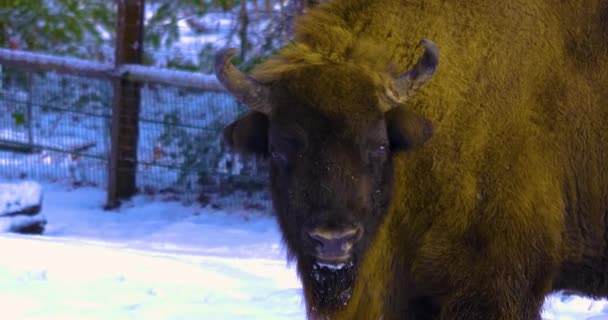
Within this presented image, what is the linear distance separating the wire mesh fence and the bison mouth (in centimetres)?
465

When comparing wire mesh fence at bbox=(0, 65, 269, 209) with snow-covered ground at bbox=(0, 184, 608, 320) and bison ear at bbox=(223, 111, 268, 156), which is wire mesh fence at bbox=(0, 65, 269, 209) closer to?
snow-covered ground at bbox=(0, 184, 608, 320)

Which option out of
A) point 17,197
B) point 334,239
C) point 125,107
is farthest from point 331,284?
point 125,107

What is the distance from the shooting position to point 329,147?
4.49 meters

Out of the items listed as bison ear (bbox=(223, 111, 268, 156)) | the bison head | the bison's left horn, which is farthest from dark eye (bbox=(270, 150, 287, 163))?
the bison's left horn

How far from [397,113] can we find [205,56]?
6742 millimetres

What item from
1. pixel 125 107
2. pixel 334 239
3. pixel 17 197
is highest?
pixel 334 239

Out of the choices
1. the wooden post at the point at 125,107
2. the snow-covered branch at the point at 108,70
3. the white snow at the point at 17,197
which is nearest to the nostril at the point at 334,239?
the snow-covered branch at the point at 108,70

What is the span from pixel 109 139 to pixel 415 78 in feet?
22.2

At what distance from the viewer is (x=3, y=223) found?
29.7 feet

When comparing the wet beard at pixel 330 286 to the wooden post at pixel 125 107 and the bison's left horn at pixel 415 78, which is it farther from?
the wooden post at pixel 125 107

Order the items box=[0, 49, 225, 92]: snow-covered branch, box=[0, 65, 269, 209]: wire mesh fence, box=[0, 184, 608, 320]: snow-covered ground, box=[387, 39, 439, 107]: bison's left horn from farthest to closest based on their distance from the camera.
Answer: box=[0, 65, 269, 209]: wire mesh fence < box=[0, 49, 225, 92]: snow-covered branch < box=[0, 184, 608, 320]: snow-covered ground < box=[387, 39, 439, 107]: bison's left horn

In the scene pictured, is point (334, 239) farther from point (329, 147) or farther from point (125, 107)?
point (125, 107)

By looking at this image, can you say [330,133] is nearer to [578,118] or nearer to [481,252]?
[481,252]

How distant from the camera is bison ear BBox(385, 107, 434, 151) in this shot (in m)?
4.70
